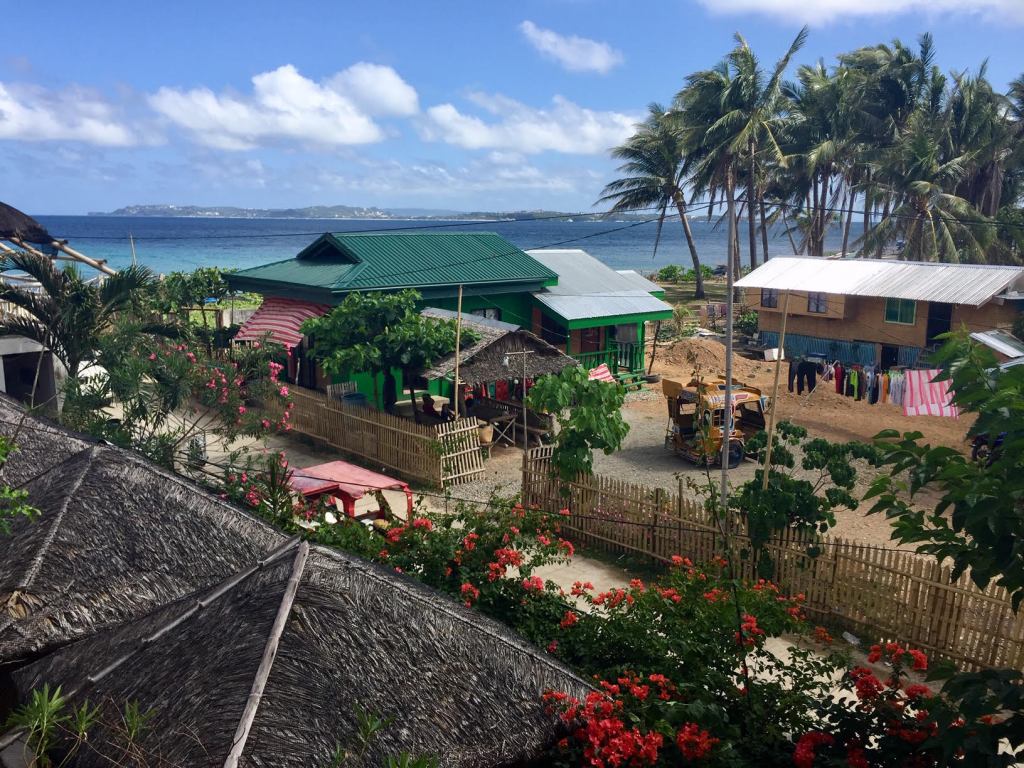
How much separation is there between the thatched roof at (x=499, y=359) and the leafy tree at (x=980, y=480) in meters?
12.8

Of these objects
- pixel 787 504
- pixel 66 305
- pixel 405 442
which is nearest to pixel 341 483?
pixel 405 442

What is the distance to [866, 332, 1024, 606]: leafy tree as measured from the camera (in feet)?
13.4

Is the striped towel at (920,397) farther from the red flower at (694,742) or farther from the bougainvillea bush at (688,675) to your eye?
the red flower at (694,742)

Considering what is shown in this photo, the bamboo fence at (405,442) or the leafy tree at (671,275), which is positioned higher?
the leafy tree at (671,275)

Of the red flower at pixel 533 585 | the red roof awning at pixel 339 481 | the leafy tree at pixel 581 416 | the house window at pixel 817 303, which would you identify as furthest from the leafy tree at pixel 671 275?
the red flower at pixel 533 585

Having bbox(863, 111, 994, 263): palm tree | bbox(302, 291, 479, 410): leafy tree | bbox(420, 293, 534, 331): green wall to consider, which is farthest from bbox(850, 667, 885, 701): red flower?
bbox(863, 111, 994, 263): palm tree

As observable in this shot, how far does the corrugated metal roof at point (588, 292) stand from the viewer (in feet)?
81.6

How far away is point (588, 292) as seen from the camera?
86.0 ft

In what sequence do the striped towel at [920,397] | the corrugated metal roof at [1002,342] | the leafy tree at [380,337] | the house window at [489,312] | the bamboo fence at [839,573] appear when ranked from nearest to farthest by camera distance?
the bamboo fence at [839,573] < the leafy tree at [380,337] < the striped towel at [920,397] < the corrugated metal roof at [1002,342] < the house window at [489,312]

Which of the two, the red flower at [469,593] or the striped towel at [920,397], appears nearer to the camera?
the red flower at [469,593]

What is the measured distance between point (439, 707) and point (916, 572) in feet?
21.2

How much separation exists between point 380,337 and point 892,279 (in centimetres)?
1584

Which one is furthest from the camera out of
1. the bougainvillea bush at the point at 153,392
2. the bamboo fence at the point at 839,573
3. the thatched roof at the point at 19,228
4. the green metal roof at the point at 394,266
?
the green metal roof at the point at 394,266

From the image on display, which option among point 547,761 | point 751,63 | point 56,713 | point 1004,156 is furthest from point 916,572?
point 1004,156
